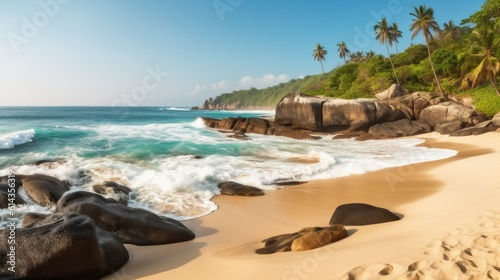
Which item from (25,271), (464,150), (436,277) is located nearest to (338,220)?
(436,277)

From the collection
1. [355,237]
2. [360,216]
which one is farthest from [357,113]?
[355,237]

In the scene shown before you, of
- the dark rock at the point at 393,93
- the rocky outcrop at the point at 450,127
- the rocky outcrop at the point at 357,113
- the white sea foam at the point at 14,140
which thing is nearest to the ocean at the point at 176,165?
the white sea foam at the point at 14,140

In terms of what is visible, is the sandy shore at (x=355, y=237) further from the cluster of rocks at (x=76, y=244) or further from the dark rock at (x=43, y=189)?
the dark rock at (x=43, y=189)

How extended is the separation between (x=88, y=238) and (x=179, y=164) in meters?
9.94

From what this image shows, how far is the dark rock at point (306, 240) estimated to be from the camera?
5118mm

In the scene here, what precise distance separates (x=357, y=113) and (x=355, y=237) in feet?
90.2

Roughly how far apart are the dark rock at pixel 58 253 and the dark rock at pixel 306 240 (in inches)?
106

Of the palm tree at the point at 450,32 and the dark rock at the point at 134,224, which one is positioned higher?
the palm tree at the point at 450,32

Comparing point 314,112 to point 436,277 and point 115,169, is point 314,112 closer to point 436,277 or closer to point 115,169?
point 115,169

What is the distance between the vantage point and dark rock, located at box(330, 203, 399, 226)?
21.2ft

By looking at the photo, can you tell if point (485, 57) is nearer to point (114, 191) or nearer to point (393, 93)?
point (393, 93)

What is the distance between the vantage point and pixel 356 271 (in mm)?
3730

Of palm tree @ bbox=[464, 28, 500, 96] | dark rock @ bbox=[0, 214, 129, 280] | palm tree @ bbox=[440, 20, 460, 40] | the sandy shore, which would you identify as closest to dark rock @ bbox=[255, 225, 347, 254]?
the sandy shore

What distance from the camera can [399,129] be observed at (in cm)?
2872
